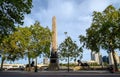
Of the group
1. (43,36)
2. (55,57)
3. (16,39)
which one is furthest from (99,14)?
(16,39)

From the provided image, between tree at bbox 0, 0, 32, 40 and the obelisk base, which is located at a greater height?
tree at bbox 0, 0, 32, 40

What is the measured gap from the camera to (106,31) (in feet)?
148

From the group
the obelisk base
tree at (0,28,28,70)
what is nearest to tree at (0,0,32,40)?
the obelisk base

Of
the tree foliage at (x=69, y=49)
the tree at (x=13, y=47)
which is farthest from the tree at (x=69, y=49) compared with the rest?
the tree at (x=13, y=47)

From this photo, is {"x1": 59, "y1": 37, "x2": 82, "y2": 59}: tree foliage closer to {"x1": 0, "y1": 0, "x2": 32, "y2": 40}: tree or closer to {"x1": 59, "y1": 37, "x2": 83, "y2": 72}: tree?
{"x1": 59, "y1": 37, "x2": 83, "y2": 72}: tree

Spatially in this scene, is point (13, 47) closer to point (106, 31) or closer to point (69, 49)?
point (69, 49)

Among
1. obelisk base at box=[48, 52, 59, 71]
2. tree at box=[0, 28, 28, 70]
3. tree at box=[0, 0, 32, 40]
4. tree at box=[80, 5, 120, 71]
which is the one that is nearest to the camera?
tree at box=[0, 0, 32, 40]

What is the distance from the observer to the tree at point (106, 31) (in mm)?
44969

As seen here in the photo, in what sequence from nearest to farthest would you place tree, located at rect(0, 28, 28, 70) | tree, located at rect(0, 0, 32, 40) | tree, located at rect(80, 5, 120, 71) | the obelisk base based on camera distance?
tree, located at rect(0, 0, 32, 40) < tree, located at rect(80, 5, 120, 71) < the obelisk base < tree, located at rect(0, 28, 28, 70)

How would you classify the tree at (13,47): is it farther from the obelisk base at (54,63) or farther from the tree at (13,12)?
the tree at (13,12)

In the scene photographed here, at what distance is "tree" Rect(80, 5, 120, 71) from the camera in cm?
4497

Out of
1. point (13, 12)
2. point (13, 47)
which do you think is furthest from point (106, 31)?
point (13, 12)

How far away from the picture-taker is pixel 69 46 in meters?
53.1

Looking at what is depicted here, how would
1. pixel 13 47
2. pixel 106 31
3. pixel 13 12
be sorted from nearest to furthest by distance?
pixel 13 12, pixel 106 31, pixel 13 47
